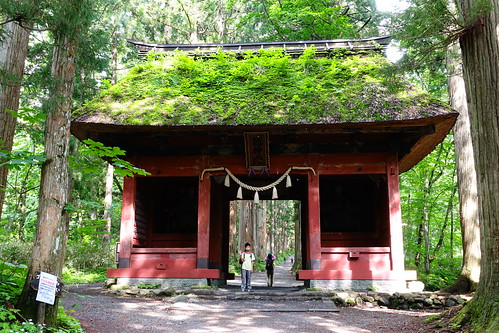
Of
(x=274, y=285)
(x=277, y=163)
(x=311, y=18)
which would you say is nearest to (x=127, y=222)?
(x=277, y=163)

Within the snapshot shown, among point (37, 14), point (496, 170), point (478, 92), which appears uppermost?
point (37, 14)

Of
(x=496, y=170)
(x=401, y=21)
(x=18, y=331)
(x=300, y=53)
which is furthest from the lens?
(x=300, y=53)

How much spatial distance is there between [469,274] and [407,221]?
24.6 feet

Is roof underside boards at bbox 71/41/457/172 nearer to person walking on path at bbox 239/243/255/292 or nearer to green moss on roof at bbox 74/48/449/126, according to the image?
green moss on roof at bbox 74/48/449/126

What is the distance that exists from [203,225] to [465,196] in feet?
20.7

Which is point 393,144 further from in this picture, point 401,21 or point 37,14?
point 37,14

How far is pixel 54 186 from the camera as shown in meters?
4.39

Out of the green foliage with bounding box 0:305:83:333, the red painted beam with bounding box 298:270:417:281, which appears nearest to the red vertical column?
the red painted beam with bounding box 298:270:417:281

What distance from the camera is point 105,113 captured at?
8.74 metres

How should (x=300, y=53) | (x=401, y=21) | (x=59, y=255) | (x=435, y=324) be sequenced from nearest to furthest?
1. (x=59, y=255)
2. (x=435, y=324)
3. (x=401, y=21)
4. (x=300, y=53)

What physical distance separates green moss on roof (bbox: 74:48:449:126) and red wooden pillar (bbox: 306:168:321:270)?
197 cm

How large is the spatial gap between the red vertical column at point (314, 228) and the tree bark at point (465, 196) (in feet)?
Result: 9.83

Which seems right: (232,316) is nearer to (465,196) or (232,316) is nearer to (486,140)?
(486,140)

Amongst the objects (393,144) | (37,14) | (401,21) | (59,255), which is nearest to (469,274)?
(393,144)
